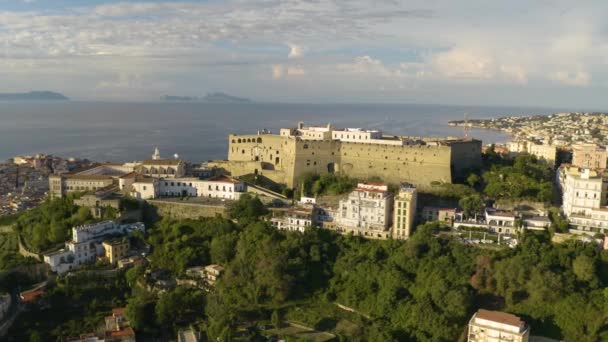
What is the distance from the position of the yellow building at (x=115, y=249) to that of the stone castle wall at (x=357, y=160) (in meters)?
9.29

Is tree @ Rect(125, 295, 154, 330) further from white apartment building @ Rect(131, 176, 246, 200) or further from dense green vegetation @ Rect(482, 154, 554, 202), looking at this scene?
dense green vegetation @ Rect(482, 154, 554, 202)

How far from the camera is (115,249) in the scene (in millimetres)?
22656

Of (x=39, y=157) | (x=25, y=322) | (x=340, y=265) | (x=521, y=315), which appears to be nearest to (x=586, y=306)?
(x=521, y=315)

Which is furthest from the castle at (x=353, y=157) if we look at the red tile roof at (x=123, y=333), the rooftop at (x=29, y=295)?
the rooftop at (x=29, y=295)

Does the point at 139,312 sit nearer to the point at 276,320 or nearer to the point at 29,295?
the point at 29,295

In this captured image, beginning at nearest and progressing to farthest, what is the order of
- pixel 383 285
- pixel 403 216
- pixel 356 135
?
pixel 383 285 → pixel 403 216 → pixel 356 135

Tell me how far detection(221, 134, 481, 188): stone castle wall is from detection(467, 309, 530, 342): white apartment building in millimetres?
10561

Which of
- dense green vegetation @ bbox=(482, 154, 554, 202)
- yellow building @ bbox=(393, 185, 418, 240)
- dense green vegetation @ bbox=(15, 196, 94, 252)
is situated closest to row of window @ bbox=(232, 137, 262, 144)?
dense green vegetation @ bbox=(15, 196, 94, 252)

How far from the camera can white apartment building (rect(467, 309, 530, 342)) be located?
53.9ft

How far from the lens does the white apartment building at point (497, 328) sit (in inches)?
646

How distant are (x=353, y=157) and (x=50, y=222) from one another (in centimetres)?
1584

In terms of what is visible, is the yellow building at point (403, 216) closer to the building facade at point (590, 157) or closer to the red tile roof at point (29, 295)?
the red tile roof at point (29, 295)

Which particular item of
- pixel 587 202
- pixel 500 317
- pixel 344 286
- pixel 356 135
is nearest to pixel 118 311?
pixel 344 286

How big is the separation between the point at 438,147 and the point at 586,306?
11220mm
